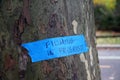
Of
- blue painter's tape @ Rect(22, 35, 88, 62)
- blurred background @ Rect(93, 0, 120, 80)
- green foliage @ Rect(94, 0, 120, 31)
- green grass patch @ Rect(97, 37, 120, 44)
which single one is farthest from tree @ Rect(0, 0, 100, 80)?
green foliage @ Rect(94, 0, 120, 31)

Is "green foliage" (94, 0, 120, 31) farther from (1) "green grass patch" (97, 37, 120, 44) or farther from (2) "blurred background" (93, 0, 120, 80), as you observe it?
(1) "green grass patch" (97, 37, 120, 44)

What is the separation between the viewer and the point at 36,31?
4.74 ft

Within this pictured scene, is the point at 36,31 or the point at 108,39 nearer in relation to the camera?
the point at 36,31

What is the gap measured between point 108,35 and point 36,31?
1359cm

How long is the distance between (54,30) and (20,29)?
135 millimetres

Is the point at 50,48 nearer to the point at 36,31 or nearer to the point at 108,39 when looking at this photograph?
the point at 36,31

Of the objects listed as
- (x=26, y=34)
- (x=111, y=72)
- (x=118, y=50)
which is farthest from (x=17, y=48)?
(x=118, y=50)

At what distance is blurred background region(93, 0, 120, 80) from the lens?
10.3 m

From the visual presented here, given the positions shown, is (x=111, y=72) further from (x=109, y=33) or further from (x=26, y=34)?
(x=26, y=34)

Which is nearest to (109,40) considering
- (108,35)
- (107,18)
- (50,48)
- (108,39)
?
(108,39)

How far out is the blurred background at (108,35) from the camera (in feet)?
33.9

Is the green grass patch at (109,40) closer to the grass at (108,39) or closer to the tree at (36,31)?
the grass at (108,39)

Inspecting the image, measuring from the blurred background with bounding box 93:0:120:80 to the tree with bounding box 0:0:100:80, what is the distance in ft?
25.1

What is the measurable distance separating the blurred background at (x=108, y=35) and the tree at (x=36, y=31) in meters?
7.64
